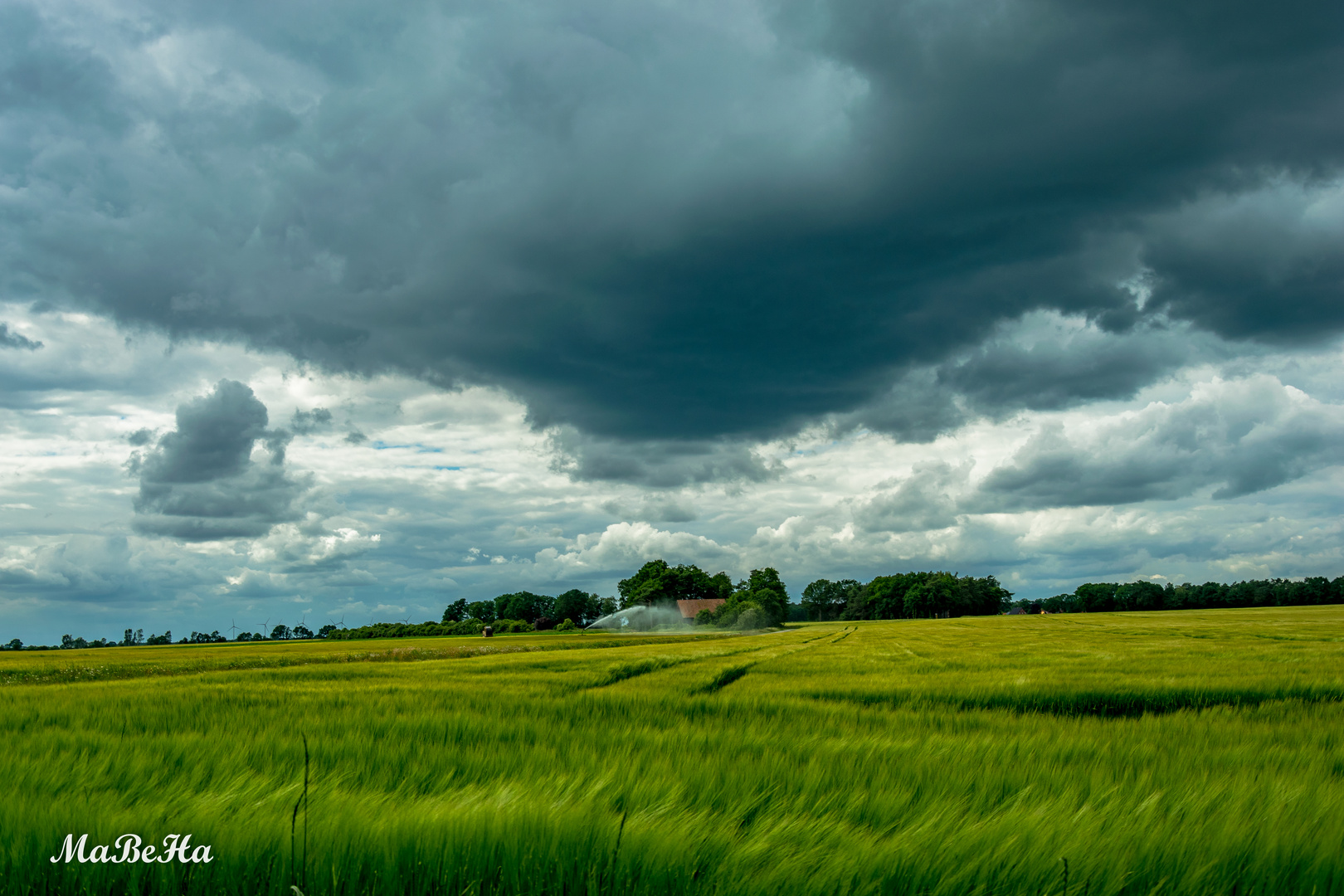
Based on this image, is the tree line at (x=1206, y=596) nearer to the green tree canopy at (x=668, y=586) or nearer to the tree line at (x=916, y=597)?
the tree line at (x=916, y=597)

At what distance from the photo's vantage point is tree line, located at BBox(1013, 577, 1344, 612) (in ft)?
408

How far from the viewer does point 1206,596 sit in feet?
462

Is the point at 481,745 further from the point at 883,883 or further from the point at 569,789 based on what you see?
the point at 883,883

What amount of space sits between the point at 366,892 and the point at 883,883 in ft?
7.46

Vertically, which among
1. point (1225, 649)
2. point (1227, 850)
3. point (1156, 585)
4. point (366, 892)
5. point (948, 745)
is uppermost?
point (366, 892)

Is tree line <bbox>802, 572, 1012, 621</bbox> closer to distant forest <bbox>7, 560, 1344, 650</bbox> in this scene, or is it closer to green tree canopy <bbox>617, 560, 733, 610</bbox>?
distant forest <bbox>7, 560, 1344, 650</bbox>

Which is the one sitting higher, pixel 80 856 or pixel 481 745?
pixel 80 856

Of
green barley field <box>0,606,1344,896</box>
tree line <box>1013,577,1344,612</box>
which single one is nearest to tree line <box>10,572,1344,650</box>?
tree line <box>1013,577,1344,612</box>

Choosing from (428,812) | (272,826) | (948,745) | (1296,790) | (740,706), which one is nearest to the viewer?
(272,826)

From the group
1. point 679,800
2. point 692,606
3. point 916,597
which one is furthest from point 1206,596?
point 679,800

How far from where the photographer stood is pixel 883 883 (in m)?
2.81

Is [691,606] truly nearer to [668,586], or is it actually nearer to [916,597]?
[668,586]

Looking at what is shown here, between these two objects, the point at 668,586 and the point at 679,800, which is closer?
the point at 679,800

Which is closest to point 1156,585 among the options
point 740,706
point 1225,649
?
point 1225,649
